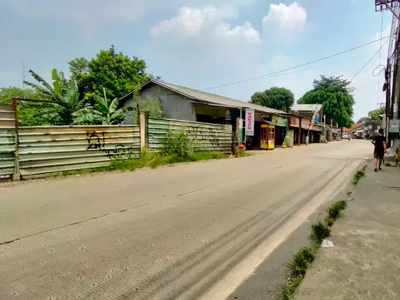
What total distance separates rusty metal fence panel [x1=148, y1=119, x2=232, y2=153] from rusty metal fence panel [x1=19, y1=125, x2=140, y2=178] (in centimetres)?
108

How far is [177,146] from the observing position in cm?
1332

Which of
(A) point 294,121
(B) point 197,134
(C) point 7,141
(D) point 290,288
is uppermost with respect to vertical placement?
(A) point 294,121

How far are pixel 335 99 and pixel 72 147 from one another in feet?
201

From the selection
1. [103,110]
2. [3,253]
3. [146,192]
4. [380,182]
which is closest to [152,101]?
[103,110]

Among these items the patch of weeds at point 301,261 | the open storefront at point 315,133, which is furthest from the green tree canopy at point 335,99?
the patch of weeds at point 301,261

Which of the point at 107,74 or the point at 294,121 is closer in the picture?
the point at 107,74

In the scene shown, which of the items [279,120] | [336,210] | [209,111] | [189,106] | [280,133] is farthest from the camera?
[280,133]

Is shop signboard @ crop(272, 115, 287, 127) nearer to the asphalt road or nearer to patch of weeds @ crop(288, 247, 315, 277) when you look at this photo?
the asphalt road

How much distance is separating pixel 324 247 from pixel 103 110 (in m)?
13.2

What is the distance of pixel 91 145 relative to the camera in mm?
9984

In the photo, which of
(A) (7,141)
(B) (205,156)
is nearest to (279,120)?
(B) (205,156)

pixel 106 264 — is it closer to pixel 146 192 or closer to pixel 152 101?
pixel 146 192

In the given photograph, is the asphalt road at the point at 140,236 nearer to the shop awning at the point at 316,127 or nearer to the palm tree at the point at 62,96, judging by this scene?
the palm tree at the point at 62,96

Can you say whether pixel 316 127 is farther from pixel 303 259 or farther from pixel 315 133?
pixel 303 259
